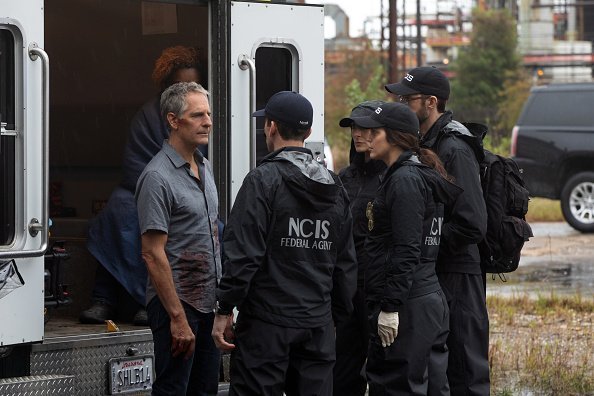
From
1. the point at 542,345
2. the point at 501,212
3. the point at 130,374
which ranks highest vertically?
the point at 501,212

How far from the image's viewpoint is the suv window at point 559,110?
1847cm

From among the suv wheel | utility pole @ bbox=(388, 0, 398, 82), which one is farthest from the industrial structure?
the suv wheel

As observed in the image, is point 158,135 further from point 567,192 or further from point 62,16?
point 567,192

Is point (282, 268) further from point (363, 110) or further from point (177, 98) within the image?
point (363, 110)

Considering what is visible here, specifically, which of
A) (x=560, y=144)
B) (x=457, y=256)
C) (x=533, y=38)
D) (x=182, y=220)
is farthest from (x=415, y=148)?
(x=533, y=38)

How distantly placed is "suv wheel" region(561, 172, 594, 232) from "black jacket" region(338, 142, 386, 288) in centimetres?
1288

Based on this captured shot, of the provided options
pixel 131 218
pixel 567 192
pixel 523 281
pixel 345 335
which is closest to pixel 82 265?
pixel 131 218

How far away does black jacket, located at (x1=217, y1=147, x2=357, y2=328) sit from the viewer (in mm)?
4781

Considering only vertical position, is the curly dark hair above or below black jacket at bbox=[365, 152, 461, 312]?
above

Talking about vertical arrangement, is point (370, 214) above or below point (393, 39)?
below

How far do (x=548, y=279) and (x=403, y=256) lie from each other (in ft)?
30.9

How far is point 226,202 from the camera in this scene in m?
6.16

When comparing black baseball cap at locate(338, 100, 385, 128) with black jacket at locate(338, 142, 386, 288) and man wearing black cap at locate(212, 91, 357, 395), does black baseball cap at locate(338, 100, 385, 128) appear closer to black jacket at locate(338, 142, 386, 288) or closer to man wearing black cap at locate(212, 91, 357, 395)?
black jacket at locate(338, 142, 386, 288)

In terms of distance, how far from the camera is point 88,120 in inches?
326
